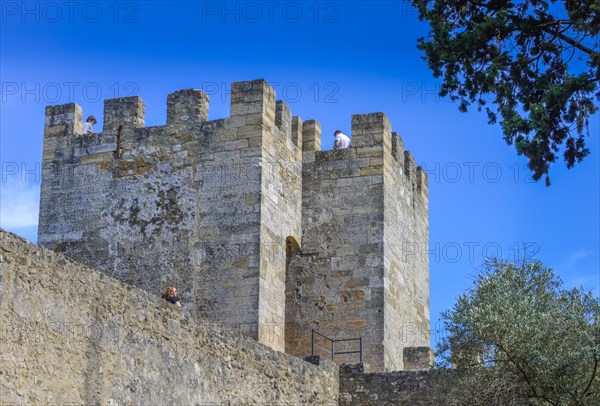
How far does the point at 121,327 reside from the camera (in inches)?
569

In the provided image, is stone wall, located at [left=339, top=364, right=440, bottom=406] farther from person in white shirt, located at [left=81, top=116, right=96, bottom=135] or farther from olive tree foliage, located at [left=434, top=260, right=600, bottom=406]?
person in white shirt, located at [left=81, top=116, right=96, bottom=135]

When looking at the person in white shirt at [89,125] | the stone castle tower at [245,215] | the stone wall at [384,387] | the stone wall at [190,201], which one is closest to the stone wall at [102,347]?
the stone wall at [384,387]

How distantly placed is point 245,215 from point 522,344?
561cm

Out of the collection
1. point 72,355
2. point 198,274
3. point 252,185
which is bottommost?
point 72,355

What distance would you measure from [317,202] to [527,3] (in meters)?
7.40

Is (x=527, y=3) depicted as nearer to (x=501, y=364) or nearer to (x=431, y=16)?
(x=431, y=16)

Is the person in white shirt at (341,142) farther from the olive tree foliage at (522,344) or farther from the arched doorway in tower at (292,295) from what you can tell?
the olive tree foliage at (522,344)

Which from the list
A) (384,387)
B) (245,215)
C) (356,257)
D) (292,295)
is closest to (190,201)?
(245,215)

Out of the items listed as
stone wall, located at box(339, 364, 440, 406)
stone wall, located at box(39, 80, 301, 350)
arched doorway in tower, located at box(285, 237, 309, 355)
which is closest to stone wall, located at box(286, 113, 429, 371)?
arched doorway in tower, located at box(285, 237, 309, 355)

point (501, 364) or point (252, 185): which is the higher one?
point (252, 185)

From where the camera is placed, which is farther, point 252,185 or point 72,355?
point 252,185

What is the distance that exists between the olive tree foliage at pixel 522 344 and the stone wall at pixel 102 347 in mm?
2627

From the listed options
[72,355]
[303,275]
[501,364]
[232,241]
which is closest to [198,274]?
[232,241]

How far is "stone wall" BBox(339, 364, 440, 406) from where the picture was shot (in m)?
18.9
